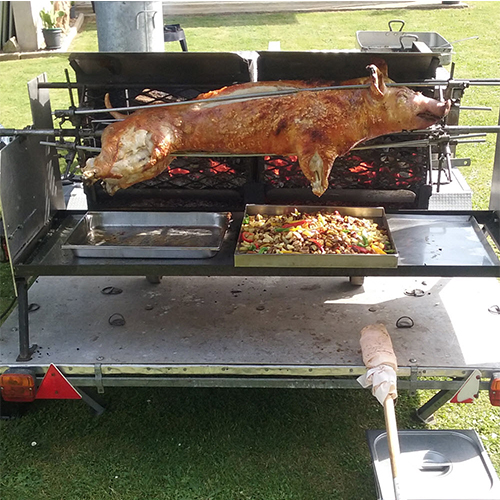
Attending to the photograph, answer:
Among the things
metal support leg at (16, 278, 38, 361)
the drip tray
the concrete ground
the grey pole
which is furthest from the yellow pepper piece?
the concrete ground

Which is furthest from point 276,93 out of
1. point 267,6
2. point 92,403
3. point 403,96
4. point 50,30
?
point 267,6

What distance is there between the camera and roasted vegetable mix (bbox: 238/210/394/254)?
3311 mm

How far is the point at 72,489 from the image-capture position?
10.6ft

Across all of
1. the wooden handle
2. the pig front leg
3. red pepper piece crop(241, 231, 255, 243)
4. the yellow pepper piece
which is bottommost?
the wooden handle

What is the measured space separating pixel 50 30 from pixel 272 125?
433 inches

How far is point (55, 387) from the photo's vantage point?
3244 millimetres

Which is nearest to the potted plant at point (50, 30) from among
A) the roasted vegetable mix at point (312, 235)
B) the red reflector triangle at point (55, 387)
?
the roasted vegetable mix at point (312, 235)

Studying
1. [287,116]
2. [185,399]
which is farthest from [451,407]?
[287,116]

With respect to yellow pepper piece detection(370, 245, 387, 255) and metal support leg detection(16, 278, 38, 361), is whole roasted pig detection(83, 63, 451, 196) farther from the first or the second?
metal support leg detection(16, 278, 38, 361)

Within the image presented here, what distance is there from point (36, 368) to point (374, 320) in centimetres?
191

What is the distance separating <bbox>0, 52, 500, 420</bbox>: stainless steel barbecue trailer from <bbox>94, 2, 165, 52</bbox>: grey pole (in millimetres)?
1245

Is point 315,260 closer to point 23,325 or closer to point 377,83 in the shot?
point 377,83

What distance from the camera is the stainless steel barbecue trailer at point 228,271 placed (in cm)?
322

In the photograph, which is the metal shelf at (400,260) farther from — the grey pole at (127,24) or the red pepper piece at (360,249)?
the grey pole at (127,24)
